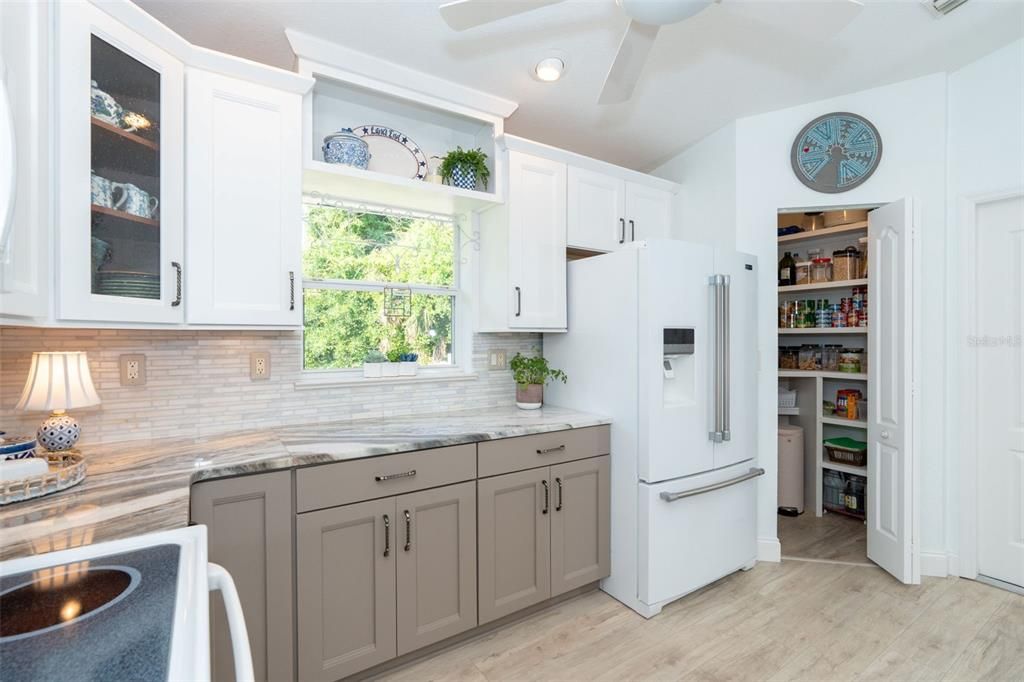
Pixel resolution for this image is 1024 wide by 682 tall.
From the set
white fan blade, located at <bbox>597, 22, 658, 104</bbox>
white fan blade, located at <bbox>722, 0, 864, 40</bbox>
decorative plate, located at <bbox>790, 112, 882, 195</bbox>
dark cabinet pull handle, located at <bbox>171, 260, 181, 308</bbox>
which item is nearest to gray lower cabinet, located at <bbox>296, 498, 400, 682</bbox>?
dark cabinet pull handle, located at <bbox>171, 260, 181, 308</bbox>

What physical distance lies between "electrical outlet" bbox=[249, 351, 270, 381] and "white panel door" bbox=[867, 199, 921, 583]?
3.24 m

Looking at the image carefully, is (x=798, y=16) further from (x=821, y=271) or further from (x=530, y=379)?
(x=821, y=271)

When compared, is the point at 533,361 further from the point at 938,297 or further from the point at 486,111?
the point at 938,297

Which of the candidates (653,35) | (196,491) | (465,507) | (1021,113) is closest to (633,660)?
(465,507)

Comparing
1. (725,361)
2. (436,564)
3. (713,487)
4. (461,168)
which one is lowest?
(436,564)

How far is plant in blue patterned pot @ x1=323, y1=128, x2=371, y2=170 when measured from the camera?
2.16 m

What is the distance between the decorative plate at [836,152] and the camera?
8.71ft

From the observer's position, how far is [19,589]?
30.1 inches

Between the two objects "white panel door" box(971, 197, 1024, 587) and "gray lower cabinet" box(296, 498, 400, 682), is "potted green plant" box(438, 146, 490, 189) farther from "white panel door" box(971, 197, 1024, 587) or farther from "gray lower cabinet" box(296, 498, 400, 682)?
"white panel door" box(971, 197, 1024, 587)

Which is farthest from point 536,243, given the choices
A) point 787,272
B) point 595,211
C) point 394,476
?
point 787,272

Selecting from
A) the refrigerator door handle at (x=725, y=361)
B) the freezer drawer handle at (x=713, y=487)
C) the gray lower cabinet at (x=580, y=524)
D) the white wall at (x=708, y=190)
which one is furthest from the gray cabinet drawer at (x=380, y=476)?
the white wall at (x=708, y=190)

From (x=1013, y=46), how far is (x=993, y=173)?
597 mm

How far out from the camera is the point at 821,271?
12.0 feet

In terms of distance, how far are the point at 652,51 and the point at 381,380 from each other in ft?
6.80
